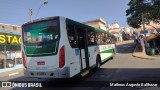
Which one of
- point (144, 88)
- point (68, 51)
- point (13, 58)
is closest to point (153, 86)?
point (144, 88)

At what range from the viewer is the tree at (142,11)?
2619cm

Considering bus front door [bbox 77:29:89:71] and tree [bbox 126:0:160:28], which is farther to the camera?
tree [bbox 126:0:160:28]

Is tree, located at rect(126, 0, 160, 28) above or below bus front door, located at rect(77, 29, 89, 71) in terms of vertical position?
above

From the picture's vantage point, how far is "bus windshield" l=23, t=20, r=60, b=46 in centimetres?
798

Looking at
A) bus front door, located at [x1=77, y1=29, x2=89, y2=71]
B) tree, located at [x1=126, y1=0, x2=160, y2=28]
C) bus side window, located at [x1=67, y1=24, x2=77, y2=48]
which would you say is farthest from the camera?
tree, located at [x1=126, y1=0, x2=160, y2=28]

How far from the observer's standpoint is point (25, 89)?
339 inches

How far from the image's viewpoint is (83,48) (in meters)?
9.85

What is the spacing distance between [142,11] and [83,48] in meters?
22.1

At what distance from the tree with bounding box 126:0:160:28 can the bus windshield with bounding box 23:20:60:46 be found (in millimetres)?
20711

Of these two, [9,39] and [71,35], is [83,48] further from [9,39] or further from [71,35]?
[9,39]

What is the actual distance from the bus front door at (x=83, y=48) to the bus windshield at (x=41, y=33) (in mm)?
1757

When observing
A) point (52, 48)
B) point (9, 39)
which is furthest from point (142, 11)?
point (52, 48)

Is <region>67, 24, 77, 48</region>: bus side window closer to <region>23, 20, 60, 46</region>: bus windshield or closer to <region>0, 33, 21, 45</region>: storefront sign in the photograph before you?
<region>23, 20, 60, 46</region>: bus windshield

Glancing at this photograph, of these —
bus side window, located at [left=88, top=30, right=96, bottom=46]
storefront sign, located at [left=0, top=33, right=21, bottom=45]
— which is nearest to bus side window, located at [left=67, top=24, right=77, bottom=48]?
bus side window, located at [left=88, top=30, right=96, bottom=46]
